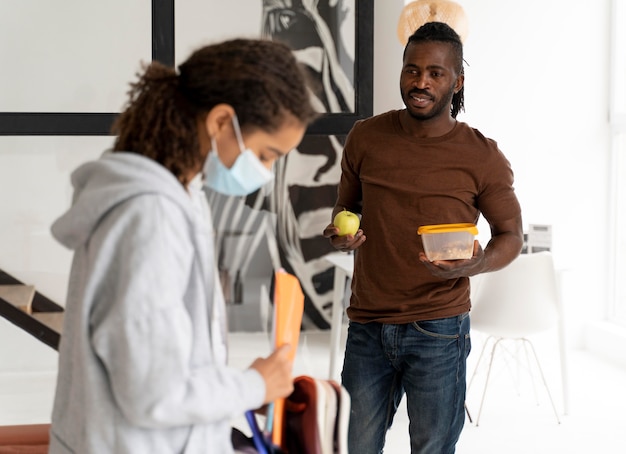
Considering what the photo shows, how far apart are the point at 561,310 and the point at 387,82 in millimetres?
1503

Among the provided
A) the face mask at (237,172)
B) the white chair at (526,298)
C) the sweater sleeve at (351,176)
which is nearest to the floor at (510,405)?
the white chair at (526,298)

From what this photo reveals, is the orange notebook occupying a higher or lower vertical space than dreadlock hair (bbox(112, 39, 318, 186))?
lower

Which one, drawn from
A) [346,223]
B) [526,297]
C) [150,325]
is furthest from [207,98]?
[526,297]

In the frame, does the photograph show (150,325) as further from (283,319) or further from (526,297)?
(526,297)

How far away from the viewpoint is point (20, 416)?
374 cm

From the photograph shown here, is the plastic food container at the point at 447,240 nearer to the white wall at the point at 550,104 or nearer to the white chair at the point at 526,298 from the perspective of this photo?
the white chair at the point at 526,298

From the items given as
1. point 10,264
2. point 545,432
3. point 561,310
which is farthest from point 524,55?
point 10,264

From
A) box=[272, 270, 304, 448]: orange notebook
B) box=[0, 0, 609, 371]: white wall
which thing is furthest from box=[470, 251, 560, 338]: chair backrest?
box=[272, 270, 304, 448]: orange notebook

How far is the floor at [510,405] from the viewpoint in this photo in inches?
135

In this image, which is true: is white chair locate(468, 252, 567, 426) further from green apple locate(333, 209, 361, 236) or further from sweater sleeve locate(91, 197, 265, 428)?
sweater sleeve locate(91, 197, 265, 428)

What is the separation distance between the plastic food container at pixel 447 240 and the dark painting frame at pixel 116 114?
2.24 metres

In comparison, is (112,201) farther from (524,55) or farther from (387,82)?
(524,55)

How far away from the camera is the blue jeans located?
6.60 ft

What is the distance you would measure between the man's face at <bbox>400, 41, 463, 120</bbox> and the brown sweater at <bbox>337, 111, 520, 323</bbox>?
77 millimetres
